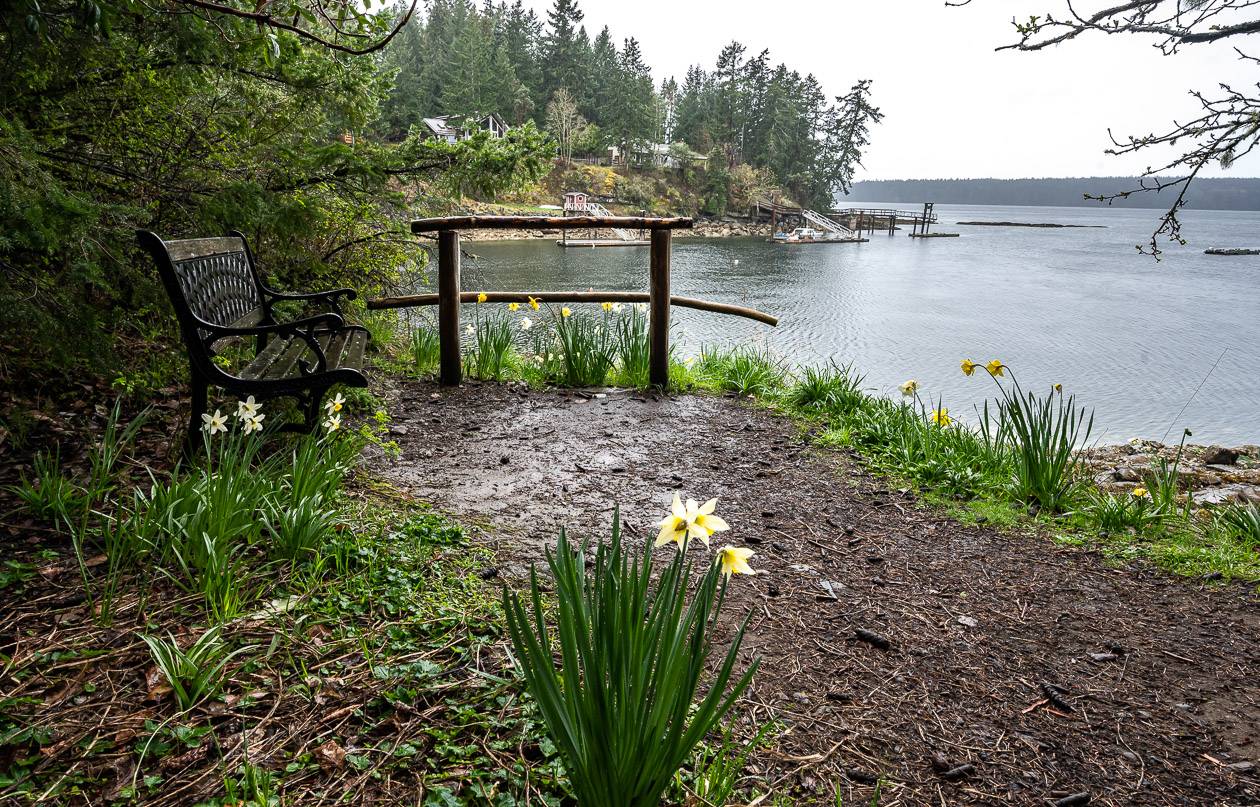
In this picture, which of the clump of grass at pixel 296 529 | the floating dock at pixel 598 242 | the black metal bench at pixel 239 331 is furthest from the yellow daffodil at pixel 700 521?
the floating dock at pixel 598 242

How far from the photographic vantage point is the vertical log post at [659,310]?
186 inches

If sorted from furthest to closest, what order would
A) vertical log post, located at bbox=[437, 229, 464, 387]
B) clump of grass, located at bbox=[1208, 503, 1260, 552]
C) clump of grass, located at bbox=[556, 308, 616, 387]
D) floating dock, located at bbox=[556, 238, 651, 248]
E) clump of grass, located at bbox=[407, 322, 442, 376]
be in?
floating dock, located at bbox=[556, 238, 651, 248] → clump of grass, located at bbox=[407, 322, 442, 376] → clump of grass, located at bbox=[556, 308, 616, 387] → vertical log post, located at bbox=[437, 229, 464, 387] → clump of grass, located at bbox=[1208, 503, 1260, 552]

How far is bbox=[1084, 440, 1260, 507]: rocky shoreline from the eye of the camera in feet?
16.1

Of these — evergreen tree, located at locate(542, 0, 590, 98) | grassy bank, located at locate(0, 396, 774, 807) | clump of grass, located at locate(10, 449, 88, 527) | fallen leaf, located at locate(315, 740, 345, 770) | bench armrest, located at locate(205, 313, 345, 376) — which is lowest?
fallen leaf, located at locate(315, 740, 345, 770)

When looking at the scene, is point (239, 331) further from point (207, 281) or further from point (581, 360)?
point (581, 360)

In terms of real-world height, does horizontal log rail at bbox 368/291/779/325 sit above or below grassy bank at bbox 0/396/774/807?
above

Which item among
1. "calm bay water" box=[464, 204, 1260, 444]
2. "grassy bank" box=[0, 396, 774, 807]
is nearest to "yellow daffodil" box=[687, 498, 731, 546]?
"grassy bank" box=[0, 396, 774, 807]

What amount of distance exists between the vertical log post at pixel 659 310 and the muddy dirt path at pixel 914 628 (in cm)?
109

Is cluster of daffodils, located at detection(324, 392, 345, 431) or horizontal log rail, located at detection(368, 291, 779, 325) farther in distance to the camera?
horizontal log rail, located at detection(368, 291, 779, 325)

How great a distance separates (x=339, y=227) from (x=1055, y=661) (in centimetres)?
482

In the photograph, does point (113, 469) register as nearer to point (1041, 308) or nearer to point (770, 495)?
point (770, 495)

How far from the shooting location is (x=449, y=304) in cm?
477

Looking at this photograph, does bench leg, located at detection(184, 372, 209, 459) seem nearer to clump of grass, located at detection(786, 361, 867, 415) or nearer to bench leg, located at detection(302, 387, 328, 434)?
bench leg, located at detection(302, 387, 328, 434)

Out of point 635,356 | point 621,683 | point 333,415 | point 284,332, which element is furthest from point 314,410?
point 635,356
